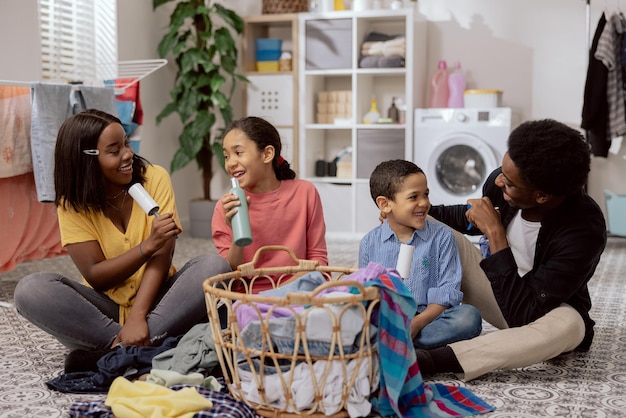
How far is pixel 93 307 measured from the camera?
6.32ft

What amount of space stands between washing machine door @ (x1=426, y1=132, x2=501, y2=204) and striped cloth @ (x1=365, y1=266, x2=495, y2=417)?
3038 mm

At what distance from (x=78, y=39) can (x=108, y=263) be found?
8.60 feet

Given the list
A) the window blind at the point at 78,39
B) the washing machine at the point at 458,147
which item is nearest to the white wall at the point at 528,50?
the washing machine at the point at 458,147

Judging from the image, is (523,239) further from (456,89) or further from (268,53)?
(268,53)

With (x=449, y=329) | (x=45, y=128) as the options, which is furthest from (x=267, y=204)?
(x=45, y=128)

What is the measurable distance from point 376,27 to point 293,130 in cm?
86

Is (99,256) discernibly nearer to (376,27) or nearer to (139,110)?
(139,110)

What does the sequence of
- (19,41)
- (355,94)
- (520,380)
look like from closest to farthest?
(520,380)
(19,41)
(355,94)

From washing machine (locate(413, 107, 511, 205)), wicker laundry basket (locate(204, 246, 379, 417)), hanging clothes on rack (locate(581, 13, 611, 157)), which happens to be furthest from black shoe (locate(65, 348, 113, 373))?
hanging clothes on rack (locate(581, 13, 611, 157))

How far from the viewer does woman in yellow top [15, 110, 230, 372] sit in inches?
74.9

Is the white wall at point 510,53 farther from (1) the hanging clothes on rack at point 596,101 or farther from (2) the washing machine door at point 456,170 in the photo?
(2) the washing machine door at point 456,170

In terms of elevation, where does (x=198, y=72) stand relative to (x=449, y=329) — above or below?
above

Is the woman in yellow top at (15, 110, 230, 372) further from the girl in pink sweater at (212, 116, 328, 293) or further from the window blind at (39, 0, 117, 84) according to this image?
the window blind at (39, 0, 117, 84)

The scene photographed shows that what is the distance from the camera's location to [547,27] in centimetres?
484
